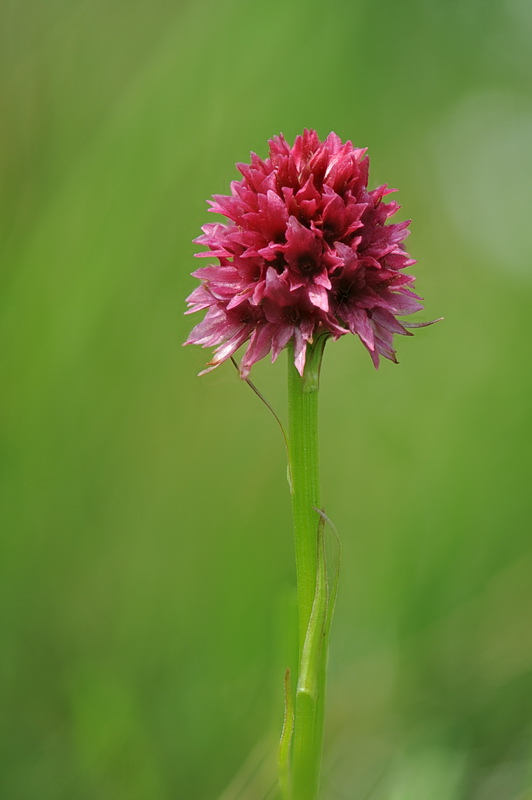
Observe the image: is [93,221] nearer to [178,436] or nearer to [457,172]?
[178,436]

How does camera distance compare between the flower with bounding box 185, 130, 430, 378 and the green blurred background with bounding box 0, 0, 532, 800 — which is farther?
the green blurred background with bounding box 0, 0, 532, 800

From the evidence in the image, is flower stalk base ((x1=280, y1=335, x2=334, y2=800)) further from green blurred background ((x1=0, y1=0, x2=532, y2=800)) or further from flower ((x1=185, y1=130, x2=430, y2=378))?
→ green blurred background ((x1=0, y1=0, x2=532, y2=800))

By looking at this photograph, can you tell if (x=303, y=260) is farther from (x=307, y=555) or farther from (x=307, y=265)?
(x=307, y=555)

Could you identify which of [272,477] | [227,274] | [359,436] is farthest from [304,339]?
[359,436]

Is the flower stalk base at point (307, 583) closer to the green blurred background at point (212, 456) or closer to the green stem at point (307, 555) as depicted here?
the green stem at point (307, 555)

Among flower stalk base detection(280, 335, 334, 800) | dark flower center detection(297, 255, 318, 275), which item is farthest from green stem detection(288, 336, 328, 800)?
dark flower center detection(297, 255, 318, 275)

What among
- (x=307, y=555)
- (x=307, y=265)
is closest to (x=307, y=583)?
(x=307, y=555)

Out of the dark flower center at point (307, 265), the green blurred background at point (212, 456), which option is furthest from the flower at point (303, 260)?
the green blurred background at point (212, 456)
